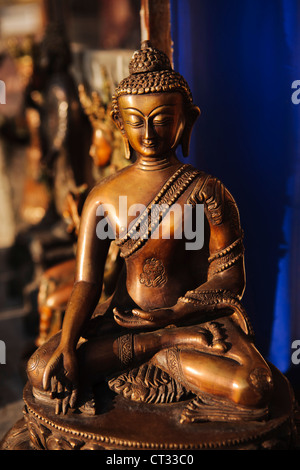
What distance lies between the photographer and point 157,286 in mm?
1834

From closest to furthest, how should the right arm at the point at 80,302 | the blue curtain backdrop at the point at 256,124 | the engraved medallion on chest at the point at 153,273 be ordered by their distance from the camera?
the right arm at the point at 80,302
the engraved medallion on chest at the point at 153,273
the blue curtain backdrop at the point at 256,124

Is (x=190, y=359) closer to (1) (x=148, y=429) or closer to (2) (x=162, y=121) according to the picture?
(1) (x=148, y=429)

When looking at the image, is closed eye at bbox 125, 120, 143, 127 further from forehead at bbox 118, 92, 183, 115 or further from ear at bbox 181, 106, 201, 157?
ear at bbox 181, 106, 201, 157

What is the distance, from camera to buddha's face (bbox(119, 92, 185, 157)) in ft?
5.59

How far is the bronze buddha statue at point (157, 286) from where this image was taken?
5.57 feet

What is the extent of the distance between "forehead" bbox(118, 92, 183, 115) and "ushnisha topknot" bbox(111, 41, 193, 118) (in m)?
0.01

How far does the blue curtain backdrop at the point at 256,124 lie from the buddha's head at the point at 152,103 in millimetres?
412

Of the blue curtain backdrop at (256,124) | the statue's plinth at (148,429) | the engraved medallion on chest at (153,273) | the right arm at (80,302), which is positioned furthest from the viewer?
the blue curtain backdrop at (256,124)

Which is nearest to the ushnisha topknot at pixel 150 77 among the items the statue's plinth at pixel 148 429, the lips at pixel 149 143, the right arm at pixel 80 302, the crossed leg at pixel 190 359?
the lips at pixel 149 143

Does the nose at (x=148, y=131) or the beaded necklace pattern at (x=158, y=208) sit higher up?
the nose at (x=148, y=131)

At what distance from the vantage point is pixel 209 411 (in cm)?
164

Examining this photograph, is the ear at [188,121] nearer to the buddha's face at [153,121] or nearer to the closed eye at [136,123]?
the buddha's face at [153,121]

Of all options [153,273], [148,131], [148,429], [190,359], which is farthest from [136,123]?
[148,429]
